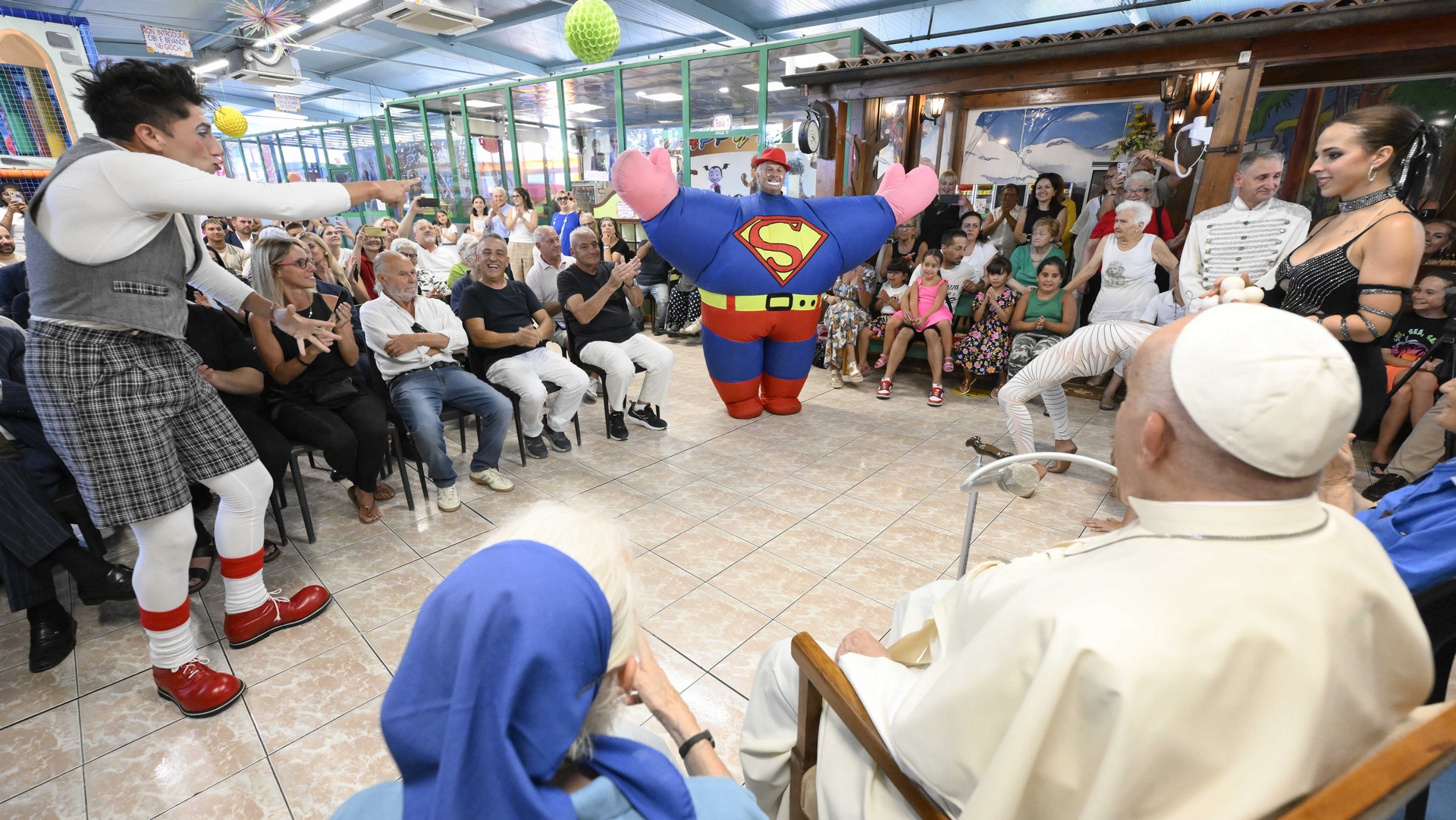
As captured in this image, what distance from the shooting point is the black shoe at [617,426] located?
3732 mm

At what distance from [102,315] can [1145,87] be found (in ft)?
23.6

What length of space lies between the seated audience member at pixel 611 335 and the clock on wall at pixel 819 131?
7.79ft

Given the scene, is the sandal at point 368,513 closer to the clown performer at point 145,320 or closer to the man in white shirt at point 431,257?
the clown performer at point 145,320

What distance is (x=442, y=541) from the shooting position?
261 cm

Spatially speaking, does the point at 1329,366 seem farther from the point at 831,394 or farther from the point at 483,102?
the point at 483,102

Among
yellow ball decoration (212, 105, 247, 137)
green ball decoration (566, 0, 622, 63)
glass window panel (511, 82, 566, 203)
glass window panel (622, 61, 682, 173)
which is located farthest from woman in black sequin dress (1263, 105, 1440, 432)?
yellow ball decoration (212, 105, 247, 137)

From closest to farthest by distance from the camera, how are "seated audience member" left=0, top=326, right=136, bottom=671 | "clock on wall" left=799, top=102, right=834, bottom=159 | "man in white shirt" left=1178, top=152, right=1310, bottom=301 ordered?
"seated audience member" left=0, top=326, right=136, bottom=671 → "man in white shirt" left=1178, top=152, right=1310, bottom=301 → "clock on wall" left=799, top=102, right=834, bottom=159

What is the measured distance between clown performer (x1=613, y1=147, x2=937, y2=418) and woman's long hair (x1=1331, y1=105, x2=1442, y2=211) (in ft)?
6.98

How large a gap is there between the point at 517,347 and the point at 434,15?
5185mm

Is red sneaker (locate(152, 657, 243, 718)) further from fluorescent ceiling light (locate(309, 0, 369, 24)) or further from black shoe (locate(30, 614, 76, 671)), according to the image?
fluorescent ceiling light (locate(309, 0, 369, 24))

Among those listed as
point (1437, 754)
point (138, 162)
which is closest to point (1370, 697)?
point (1437, 754)

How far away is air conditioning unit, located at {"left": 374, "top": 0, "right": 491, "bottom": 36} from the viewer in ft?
20.1

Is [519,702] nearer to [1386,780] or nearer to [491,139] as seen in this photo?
[1386,780]

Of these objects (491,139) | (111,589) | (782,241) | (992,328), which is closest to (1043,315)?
(992,328)
